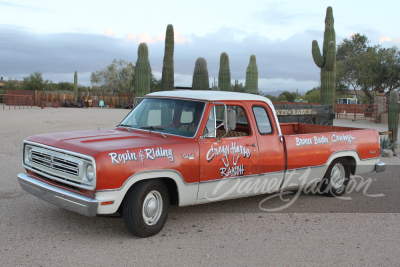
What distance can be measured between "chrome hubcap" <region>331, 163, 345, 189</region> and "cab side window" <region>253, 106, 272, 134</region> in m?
1.76

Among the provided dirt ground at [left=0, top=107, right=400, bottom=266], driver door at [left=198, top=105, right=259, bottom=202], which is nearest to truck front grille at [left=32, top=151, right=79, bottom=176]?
dirt ground at [left=0, top=107, right=400, bottom=266]

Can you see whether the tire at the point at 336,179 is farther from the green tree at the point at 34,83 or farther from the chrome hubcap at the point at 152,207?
the green tree at the point at 34,83

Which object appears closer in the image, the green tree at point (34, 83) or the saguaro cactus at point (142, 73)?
the saguaro cactus at point (142, 73)

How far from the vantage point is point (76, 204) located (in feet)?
14.0

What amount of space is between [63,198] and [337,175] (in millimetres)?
4741

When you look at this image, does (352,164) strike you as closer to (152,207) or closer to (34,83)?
(152,207)

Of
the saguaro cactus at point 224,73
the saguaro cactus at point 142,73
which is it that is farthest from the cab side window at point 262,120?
the saguaro cactus at point 224,73

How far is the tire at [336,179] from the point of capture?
685cm

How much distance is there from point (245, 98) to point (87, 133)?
2329 mm

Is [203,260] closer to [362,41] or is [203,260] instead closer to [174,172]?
[174,172]

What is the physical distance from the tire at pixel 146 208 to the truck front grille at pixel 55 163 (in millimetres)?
685

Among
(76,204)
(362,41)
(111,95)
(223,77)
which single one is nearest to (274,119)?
(76,204)

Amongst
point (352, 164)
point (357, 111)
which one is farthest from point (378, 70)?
point (352, 164)

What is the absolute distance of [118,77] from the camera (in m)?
60.0
